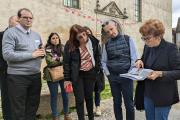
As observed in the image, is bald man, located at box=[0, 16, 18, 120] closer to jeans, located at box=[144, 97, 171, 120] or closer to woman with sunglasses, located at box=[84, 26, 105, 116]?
woman with sunglasses, located at box=[84, 26, 105, 116]

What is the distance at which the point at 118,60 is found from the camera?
682 centimetres

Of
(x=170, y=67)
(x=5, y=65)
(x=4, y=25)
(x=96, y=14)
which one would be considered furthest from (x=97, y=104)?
(x=96, y=14)

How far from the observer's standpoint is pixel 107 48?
693 cm

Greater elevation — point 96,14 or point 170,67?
point 96,14

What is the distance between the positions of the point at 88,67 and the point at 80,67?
142 mm

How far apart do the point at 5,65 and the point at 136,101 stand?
8.50 ft

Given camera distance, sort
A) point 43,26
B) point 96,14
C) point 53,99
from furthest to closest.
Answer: point 96,14
point 43,26
point 53,99

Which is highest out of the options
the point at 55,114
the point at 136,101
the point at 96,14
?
the point at 96,14

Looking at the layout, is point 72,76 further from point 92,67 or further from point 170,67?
point 170,67

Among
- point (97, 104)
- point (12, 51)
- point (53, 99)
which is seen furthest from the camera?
point (97, 104)

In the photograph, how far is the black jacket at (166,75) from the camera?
16.0 ft

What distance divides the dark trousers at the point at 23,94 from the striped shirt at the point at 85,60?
3.17 ft

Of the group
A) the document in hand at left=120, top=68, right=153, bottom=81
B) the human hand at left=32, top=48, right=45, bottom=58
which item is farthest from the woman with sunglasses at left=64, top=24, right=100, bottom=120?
the document in hand at left=120, top=68, right=153, bottom=81

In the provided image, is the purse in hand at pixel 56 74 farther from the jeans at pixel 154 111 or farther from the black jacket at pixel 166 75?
the black jacket at pixel 166 75
